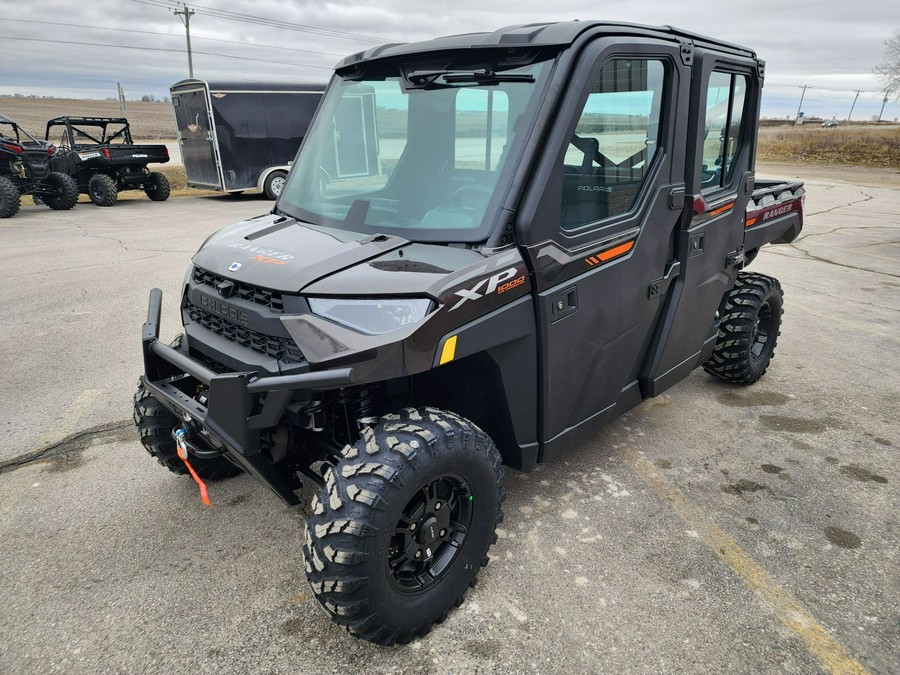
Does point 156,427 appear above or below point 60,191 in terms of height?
below

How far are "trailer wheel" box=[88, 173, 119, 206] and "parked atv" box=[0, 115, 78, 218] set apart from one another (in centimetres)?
78

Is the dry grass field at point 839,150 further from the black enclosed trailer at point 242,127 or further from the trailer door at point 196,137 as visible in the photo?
the trailer door at point 196,137

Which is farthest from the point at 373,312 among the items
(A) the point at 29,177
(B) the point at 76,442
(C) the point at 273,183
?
(C) the point at 273,183

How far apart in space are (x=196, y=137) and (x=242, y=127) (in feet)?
4.61

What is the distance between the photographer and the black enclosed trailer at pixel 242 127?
14367 mm

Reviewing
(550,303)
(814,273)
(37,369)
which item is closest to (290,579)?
(550,303)

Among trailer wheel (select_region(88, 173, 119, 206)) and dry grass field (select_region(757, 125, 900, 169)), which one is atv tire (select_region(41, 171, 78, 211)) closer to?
trailer wheel (select_region(88, 173, 119, 206))

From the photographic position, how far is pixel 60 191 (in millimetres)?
13656

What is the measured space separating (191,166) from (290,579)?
614 inches

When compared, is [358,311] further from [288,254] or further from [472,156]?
[472,156]

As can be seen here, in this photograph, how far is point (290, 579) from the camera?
2695 millimetres

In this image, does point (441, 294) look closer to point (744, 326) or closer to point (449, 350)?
point (449, 350)

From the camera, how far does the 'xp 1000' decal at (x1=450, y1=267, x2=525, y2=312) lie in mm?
2285

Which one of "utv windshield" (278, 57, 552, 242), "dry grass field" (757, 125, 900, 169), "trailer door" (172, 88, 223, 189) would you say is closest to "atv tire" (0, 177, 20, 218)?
"trailer door" (172, 88, 223, 189)
